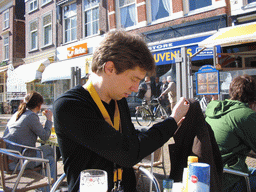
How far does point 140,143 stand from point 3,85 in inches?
806

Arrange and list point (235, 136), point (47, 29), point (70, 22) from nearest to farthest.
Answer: point (235, 136)
point (70, 22)
point (47, 29)

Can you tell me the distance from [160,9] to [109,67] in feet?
31.0

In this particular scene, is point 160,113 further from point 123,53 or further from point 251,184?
point 123,53

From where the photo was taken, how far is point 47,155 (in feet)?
9.89

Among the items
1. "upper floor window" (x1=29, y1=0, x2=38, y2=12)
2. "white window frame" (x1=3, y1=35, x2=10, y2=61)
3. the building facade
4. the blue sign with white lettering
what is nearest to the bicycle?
the blue sign with white lettering

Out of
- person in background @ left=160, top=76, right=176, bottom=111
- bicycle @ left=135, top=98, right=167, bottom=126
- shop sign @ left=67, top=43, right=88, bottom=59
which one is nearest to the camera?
person in background @ left=160, top=76, right=176, bottom=111

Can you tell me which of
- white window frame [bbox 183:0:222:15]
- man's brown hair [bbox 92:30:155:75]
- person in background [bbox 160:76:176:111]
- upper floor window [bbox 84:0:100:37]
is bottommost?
man's brown hair [bbox 92:30:155:75]

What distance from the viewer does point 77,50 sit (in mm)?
12781

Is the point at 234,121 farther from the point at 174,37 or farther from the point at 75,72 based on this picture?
the point at 174,37

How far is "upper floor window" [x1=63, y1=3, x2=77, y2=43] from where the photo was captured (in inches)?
525

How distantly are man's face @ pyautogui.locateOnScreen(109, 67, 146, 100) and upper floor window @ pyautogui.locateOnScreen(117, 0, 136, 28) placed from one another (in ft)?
32.8

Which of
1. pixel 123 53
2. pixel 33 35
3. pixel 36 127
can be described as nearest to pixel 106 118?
pixel 123 53

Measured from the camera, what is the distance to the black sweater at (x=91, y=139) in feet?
3.47

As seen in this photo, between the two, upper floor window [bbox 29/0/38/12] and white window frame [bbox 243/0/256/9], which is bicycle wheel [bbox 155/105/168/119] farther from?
upper floor window [bbox 29/0/38/12]
